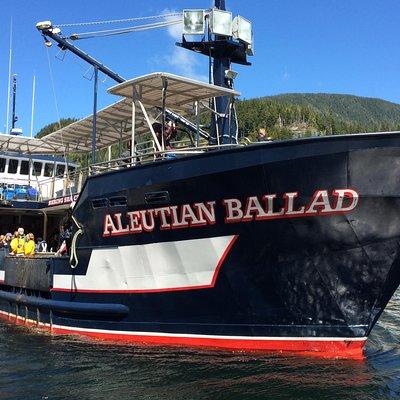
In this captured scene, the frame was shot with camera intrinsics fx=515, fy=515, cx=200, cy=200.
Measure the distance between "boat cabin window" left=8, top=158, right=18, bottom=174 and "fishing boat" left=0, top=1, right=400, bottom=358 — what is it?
9.92 m

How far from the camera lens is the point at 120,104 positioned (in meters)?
11.3

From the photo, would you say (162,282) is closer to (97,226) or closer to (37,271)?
(97,226)

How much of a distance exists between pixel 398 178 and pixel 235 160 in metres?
2.35

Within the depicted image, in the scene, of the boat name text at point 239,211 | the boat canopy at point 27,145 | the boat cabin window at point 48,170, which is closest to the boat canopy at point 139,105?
the boat canopy at point 27,145

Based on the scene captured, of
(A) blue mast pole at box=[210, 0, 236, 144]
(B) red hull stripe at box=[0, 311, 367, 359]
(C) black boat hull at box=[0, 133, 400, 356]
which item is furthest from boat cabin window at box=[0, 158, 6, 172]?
(B) red hull stripe at box=[0, 311, 367, 359]

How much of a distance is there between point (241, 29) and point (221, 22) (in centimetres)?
89

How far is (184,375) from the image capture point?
7070 mm

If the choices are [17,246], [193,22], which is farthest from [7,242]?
[193,22]

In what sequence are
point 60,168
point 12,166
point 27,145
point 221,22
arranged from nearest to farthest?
1. point 221,22
2. point 27,145
3. point 12,166
4. point 60,168

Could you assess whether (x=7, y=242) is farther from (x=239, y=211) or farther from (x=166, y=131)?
(x=239, y=211)

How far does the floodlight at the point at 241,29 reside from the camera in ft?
50.3

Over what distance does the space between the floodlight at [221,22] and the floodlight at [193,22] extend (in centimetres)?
37

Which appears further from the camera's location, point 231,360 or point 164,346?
point 164,346

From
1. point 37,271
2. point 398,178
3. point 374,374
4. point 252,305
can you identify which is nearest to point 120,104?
point 37,271
